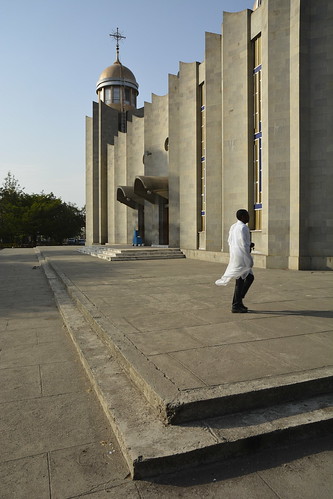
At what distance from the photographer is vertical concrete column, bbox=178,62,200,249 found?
2114cm

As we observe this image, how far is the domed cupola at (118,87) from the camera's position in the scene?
48.9 meters

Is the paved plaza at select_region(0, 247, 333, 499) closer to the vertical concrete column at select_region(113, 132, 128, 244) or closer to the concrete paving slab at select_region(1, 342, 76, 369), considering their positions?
the concrete paving slab at select_region(1, 342, 76, 369)

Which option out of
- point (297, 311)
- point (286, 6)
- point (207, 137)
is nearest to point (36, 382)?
point (297, 311)

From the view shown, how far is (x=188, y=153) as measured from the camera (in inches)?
857

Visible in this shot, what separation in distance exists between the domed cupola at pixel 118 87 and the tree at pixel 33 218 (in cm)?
1747

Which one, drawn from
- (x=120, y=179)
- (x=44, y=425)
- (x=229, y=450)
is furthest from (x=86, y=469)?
(x=120, y=179)

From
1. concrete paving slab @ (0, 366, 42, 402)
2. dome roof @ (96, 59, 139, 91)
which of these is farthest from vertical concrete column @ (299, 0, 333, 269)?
dome roof @ (96, 59, 139, 91)

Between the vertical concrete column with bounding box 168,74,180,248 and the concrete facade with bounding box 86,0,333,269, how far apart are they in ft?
0.21

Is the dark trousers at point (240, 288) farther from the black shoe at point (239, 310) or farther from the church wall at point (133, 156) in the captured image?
the church wall at point (133, 156)

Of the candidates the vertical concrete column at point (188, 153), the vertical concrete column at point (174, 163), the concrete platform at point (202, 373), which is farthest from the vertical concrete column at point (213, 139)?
the concrete platform at point (202, 373)

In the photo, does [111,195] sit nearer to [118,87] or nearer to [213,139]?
[118,87]

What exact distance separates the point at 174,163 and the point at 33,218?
36.8 meters

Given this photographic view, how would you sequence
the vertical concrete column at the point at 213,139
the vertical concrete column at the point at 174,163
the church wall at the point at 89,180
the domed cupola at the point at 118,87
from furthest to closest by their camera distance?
the domed cupola at the point at 118,87, the church wall at the point at 89,180, the vertical concrete column at the point at 174,163, the vertical concrete column at the point at 213,139

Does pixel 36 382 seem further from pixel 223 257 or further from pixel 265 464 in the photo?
pixel 223 257
